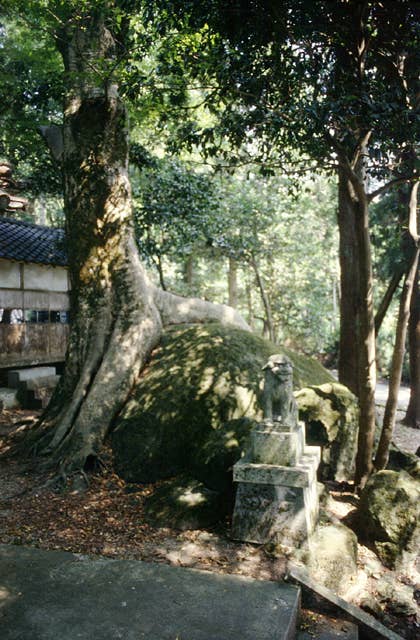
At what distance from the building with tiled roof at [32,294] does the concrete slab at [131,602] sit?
11.1m

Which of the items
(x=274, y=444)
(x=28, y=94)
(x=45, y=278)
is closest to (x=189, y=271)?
(x=45, y=278)

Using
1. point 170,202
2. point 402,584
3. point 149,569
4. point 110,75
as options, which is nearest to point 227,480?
point 149,569

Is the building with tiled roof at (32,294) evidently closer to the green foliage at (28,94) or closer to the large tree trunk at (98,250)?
the green foliage at (28,94)

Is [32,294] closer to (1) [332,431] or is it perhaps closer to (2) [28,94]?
(2) [28,94]

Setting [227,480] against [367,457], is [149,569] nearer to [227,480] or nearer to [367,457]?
[227,480]

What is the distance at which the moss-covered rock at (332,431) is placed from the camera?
8188 millimetres

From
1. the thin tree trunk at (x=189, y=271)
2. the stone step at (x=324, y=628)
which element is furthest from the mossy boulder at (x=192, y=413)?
the thin tree trunk at (x=189, y=271)

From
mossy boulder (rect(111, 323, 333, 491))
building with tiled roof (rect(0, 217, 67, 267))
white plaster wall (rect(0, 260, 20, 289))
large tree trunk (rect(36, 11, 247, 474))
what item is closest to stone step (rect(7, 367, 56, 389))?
white plaster wall (rect(0, 260, 20, 289))

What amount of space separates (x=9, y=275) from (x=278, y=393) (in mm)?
12240

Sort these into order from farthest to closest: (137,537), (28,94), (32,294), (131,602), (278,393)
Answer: (32,294) → (28,94) → (278,393) → (137,537) → (131,602)

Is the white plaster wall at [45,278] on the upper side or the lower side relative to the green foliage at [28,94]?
lower

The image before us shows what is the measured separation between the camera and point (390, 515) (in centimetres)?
640

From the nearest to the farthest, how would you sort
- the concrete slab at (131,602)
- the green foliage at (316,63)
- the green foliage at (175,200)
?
the concrete slab at (131,602), the green foliage at (316,63), the green foliage at (175,200)

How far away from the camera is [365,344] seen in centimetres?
733
